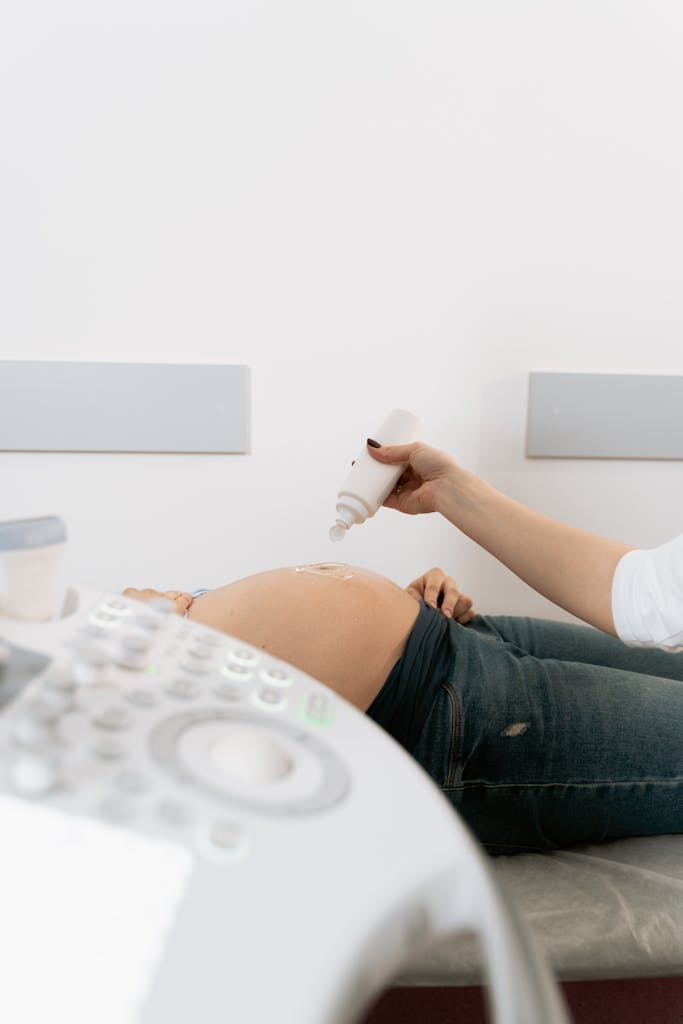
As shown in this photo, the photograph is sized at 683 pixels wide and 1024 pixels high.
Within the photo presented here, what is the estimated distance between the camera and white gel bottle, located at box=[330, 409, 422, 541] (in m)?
1.03

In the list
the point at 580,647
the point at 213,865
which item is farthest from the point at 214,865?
the point at 580,647

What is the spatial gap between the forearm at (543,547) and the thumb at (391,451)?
72mm

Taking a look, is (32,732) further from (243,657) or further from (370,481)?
(370,481)

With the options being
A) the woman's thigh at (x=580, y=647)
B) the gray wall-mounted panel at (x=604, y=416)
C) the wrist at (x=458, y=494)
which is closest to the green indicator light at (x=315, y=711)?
the wrist at (x=458, y=494)

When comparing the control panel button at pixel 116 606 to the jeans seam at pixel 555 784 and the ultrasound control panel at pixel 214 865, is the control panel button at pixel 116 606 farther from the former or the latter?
the jeans seam at pixel 555 784

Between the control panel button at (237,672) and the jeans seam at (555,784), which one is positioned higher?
the control panel button at (237,672)

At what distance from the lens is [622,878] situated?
81 centimetres

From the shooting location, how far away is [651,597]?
0.79 meters

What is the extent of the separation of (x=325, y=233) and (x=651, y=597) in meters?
0.89

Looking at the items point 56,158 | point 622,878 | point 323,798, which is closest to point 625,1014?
point 622,878

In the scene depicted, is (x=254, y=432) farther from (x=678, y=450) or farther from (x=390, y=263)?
(x=678, y=450)

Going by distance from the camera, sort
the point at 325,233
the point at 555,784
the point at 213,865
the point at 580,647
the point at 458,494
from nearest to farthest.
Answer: the point at 213,865 < the point at 555,784 < the point at 458,494 < the point at 580,647 < the point at 325,233

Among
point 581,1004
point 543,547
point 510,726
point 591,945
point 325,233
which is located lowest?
point 581,1004

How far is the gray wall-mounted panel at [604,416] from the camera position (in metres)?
1.41
